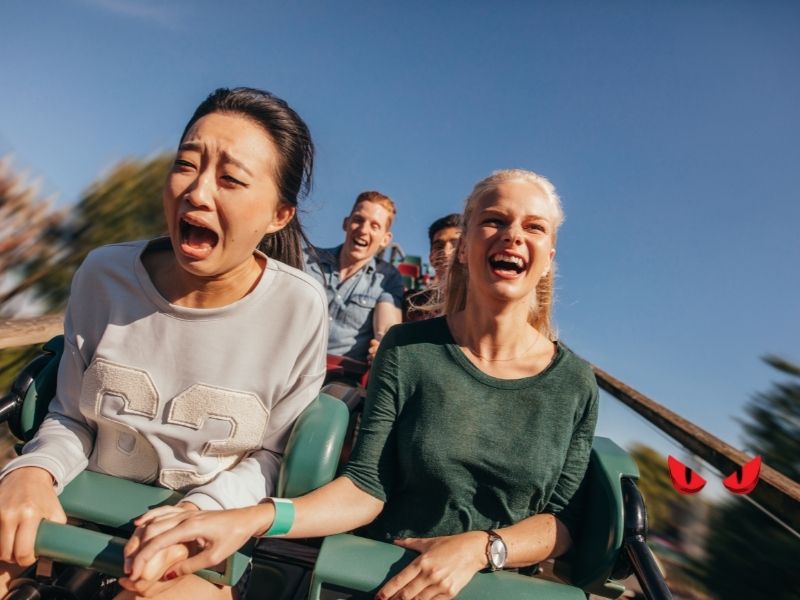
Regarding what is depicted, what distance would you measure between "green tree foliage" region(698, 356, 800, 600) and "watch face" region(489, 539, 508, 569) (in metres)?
1.16

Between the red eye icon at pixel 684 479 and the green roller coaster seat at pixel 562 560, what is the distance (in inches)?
11.2

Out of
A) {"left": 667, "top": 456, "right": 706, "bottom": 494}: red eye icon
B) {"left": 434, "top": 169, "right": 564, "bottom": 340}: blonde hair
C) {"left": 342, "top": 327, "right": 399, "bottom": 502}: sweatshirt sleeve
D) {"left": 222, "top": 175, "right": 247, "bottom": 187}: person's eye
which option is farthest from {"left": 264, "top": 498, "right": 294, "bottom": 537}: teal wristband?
{"left": 667, "top": 456, "right": 706, "bottom": 494}: red eye icon

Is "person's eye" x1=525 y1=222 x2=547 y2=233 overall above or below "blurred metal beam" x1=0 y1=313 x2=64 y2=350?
above

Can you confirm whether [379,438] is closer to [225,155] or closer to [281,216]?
[281,216]

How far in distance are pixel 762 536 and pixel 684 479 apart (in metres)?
0.60

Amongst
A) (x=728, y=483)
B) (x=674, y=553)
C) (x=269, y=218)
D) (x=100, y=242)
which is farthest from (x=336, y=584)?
(x=100, y=242)

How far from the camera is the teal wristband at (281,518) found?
1.01 m

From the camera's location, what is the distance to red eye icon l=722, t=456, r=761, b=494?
1.63 meters

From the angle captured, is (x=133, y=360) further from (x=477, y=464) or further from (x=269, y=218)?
(x=477, y=464)

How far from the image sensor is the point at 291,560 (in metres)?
1.31

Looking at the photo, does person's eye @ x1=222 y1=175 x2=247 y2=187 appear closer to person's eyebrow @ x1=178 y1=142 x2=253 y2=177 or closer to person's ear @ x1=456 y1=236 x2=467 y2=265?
person's eyebrow @ x1=178 y1=142 x2=253 y2=177

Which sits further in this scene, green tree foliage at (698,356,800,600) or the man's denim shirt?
the man's denim shirt

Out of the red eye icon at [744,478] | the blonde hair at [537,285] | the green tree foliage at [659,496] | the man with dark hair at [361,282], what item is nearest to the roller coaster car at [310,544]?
the blonde hair at [537,285]

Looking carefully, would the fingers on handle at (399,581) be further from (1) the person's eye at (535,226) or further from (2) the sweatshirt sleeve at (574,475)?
(1) the person's eye at (535,226)
